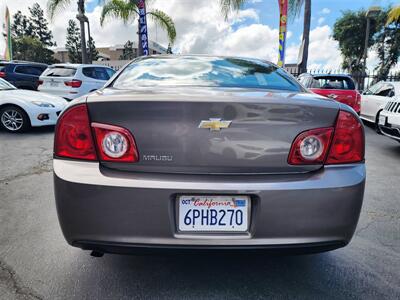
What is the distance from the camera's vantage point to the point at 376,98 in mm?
8047

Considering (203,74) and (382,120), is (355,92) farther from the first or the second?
(203,74)

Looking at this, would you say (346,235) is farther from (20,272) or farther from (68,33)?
(68,33)

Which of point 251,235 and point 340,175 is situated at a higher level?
point 340,175

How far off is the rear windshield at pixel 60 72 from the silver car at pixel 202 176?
30.5 feet

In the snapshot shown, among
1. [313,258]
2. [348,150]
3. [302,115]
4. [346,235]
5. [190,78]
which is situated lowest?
[313,258]

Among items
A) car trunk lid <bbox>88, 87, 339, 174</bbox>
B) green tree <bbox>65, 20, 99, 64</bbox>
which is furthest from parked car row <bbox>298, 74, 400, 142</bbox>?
green tree <bbox>65, 20, 99, 64</bbox>

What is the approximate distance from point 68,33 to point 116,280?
69402 millimetres

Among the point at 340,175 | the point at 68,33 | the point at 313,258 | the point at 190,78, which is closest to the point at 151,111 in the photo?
the point at 190,78

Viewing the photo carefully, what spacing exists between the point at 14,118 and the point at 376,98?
8.12 m

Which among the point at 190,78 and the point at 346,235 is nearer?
the point at 346,235

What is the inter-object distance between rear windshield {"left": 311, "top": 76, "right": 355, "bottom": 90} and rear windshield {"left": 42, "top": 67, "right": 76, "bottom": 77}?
278 inches

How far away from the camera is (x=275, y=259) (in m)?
2.37

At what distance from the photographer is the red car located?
8688 millimetres

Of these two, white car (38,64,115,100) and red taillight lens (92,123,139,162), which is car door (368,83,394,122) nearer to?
red taillight lens (92,123,139,162)
